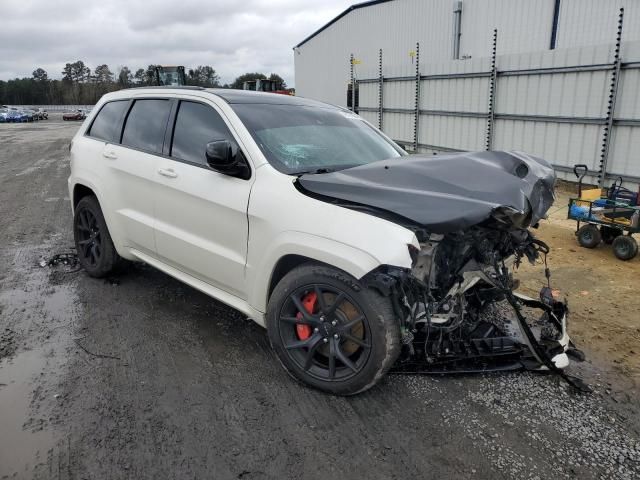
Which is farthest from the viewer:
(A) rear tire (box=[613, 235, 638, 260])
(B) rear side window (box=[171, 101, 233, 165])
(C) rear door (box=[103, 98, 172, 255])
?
(A) rear tire (box=[613, 235, 638, 260])

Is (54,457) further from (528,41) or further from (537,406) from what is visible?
(528,41)

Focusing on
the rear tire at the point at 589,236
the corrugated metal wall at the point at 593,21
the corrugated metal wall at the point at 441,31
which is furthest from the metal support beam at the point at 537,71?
the corrugated metal wall at the point at 593,21

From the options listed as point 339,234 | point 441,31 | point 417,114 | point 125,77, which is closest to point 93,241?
point 339,234

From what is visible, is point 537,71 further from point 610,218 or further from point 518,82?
point 610,218

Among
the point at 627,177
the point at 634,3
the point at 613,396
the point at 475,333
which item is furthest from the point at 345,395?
the point at 634,3

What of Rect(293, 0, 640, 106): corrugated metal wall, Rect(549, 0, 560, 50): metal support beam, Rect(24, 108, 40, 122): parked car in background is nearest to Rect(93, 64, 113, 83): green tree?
Rect(24, 108, 40, 122): parked car in background

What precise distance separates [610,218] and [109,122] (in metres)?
5.69

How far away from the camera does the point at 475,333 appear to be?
11.1 feet

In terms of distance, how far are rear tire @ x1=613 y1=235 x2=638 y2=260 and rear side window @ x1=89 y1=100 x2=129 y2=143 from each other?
5551 millimetres

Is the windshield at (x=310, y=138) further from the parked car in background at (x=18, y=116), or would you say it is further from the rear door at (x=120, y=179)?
the parked car in background at (x=18, y=116)

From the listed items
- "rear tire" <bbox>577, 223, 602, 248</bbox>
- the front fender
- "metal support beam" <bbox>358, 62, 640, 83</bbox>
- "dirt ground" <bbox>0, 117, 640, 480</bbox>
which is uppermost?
"metal support beam" <bbox>358, 62, 640, 83</bbox>

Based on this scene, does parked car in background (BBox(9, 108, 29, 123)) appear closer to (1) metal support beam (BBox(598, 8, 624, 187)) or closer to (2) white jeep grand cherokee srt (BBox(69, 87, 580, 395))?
(1) metal support beam (BBox(598, 8, 624, 187))

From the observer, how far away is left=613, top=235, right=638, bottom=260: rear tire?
5.65 metres

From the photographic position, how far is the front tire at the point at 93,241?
482 centimetres
